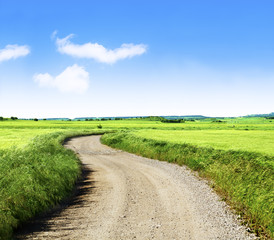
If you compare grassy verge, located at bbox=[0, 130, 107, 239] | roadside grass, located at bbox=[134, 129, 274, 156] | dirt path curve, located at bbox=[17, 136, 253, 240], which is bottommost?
dirt path curve, located at bbox=[17, 136, 253, 240]

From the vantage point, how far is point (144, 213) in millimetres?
10102

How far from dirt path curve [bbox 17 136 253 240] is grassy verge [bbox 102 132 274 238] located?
67 cm

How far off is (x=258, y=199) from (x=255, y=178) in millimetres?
2893

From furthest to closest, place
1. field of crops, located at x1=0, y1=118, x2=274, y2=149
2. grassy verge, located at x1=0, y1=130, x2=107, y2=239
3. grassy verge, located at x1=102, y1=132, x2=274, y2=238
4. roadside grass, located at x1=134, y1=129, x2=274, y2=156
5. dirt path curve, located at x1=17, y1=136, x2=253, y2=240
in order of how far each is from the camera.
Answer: field of crops, located at x1=0, y1=118, x2=274, y2=149, roadside grass, located at x1=134, y1=129, x2=274, y2=156, grassy verge, located at x1=102, y1=132, x2=274, y2=238, grassy verge, located at x1=0, y1=130, x2=107, y2=239, dirt path curve, located at x1=17, y1=136, x2=253, y2=240

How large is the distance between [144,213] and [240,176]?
6.06 metres

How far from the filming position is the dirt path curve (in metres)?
8.23

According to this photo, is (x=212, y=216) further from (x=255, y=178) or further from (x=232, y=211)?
(x=255, y=178)

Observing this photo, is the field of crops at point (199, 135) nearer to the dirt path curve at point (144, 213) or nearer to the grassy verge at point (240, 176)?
the grassy verge at point (240, 176)

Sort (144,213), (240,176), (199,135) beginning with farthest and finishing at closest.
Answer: (199,135), (240,176), (144,213)

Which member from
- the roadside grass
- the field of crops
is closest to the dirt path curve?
the roadside grass

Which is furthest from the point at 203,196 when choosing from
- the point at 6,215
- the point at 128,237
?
the point at 6,215

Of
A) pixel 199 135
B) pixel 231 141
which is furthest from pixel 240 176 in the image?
pixel 199 135

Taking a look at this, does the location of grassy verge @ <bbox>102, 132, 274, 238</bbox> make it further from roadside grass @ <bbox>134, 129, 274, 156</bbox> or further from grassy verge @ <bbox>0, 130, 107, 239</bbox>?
grassy verge @ <bbox>0, 130, 107, 239</bbox>

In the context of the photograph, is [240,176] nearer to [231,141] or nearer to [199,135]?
[231,141]
